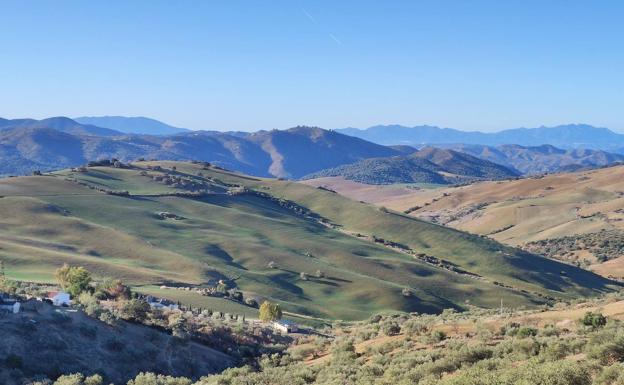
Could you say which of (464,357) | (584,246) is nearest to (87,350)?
(464,357)

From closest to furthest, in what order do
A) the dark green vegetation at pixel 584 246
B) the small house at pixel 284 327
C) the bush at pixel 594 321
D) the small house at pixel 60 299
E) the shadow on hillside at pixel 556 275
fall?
the bush at pixel 594 321
the small house at pixel 60 299
the small house at pixel 284 327
the shadow on hillside at pixel 556 275
the dark green vegetation at pixel 584 246

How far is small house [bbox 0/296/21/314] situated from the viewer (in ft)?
136

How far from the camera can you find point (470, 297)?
101188 mm

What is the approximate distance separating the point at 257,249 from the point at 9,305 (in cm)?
7119

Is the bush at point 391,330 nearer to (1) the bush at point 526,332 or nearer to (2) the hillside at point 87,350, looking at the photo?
(1) the bush at point 526,332

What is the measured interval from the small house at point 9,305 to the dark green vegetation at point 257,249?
109 feet

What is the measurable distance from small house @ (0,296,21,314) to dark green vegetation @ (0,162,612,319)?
3330 centimetres

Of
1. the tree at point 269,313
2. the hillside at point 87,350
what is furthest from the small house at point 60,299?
the tree at point 269,313

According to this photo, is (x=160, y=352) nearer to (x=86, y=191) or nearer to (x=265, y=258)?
(x=265, y=258)

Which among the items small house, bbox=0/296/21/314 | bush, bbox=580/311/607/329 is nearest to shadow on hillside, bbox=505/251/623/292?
bush, bbox=580/311/607/329

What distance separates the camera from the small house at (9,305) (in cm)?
4150

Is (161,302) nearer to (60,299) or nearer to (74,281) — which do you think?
(74,281)

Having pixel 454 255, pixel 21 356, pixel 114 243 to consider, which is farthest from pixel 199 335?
pixel 454 255

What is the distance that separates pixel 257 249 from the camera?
113 m
